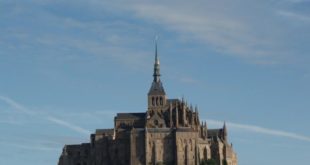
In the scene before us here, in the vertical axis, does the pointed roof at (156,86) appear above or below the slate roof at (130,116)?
above

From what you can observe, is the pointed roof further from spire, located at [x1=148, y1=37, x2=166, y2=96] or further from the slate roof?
the slate roof

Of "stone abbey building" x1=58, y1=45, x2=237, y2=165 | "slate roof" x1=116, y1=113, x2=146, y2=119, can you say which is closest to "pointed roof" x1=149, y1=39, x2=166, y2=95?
"stone abbey building" x1=58, y1=45, x2=237, y2=165

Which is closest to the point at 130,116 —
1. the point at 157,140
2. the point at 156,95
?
the point at 156,95

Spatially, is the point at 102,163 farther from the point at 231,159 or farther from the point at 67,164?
the point at 231,159

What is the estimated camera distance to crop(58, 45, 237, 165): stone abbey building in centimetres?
13762

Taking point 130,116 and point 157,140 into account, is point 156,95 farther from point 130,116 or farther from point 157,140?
point 157,140

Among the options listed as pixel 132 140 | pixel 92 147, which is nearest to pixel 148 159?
pixel 132 140

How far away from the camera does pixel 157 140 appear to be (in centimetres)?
13812

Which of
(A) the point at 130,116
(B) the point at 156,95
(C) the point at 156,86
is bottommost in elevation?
(A) the point at 130,116

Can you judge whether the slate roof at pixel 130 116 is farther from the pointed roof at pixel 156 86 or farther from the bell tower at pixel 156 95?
the pointed roof at pixel 156 86

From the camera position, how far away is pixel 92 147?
476ft

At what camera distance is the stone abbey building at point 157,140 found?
138 metres

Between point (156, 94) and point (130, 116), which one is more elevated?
point (156, 94)

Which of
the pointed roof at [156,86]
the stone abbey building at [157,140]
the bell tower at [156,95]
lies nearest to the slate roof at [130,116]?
the stone abbey building at [157,140]
